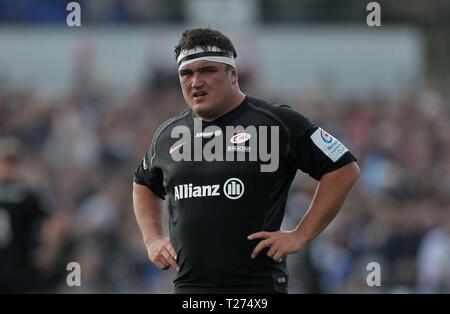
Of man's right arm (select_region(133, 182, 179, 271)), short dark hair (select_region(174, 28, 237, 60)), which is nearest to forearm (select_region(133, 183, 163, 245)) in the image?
man's right arm (select_region(133, 182, 179, 271))

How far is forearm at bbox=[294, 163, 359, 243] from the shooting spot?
717 cm

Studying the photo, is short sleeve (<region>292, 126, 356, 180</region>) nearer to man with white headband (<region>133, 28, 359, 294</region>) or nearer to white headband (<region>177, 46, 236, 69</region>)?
man with white headband (<region>133, 28, 359, 294</region>)

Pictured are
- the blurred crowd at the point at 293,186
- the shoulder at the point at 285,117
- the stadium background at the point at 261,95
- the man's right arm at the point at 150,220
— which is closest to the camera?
the shoulder at the point at 285,117

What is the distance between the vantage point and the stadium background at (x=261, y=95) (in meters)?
15.1

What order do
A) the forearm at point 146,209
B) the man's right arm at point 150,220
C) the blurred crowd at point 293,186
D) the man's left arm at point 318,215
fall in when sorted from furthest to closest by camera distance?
the blurred crowd at point 293,186 → the forearm at point 146,209 → the man's right arm at point 150,220 → the man's left arm at point 318,215

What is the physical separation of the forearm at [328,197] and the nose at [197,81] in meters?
0.81

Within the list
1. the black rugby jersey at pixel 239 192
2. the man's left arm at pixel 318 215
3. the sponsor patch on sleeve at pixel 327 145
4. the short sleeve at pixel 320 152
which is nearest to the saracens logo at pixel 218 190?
the black rugby jersey at pixel 239 192

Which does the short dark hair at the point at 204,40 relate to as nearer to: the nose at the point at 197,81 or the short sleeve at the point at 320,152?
the nose at the point at 197,81

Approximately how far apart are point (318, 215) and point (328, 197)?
0.37 ft

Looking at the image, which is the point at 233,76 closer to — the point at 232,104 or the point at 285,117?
the point at 232,104

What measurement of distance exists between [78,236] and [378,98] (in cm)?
594

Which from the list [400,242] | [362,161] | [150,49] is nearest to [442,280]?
[400,242]

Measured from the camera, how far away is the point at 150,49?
2067 cm
